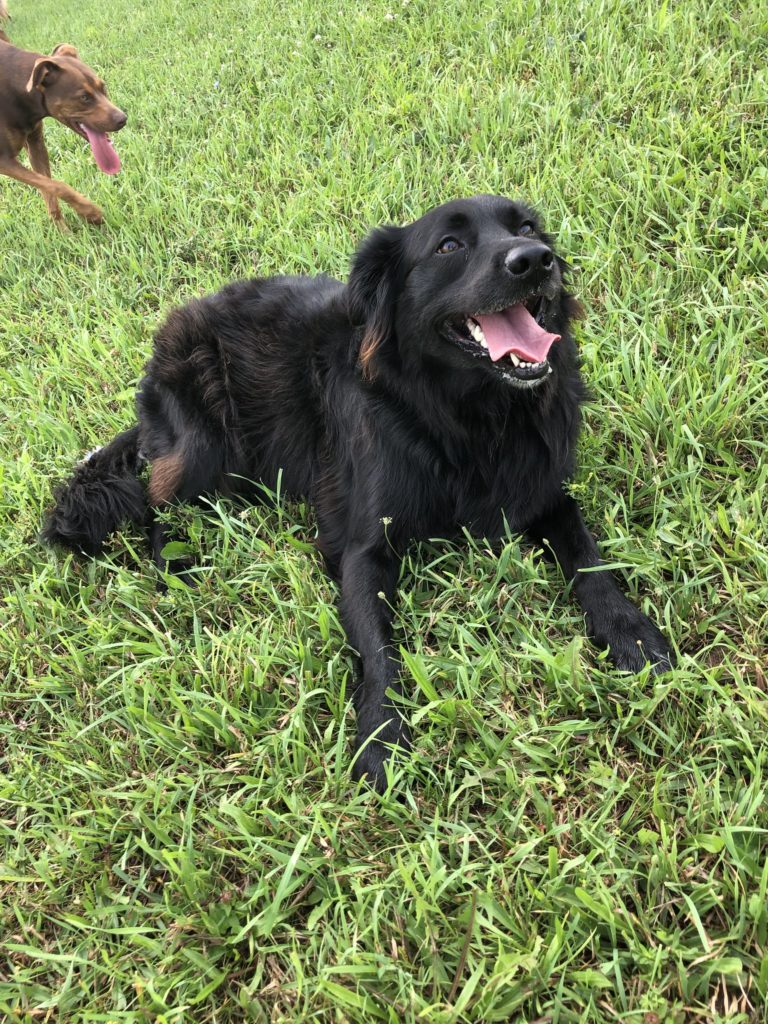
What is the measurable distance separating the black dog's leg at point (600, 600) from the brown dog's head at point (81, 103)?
451 centimetres

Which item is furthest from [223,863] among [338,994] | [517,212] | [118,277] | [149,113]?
[149,113]

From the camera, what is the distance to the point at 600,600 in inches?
Answer: 72.8

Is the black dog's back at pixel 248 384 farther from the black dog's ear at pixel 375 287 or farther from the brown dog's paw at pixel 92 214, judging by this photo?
the brown dog's paw at pixel 92 214

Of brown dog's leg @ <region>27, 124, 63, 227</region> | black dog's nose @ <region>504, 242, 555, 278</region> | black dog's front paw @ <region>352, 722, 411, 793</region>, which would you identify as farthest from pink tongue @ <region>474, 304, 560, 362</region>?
brown dog's leg @ <region>27, 124, 63, 227</region>

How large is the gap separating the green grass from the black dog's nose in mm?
673

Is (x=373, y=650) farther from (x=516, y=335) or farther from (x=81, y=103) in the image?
(x=81, y=103)

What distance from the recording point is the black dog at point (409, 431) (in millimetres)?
1884

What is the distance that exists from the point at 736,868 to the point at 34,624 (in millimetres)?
2072

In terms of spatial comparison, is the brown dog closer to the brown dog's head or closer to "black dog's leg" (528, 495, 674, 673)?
the brown dog's head

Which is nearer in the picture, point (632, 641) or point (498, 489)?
point (632, 641)

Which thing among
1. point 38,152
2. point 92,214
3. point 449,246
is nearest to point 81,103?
point 38,152

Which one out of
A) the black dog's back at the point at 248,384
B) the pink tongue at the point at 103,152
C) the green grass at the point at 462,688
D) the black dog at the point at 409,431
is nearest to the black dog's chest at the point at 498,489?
the black dog at the point at 409,431

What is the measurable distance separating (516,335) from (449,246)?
0.39m

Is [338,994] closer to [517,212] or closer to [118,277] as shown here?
[517,212]
